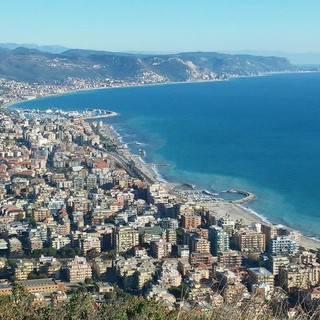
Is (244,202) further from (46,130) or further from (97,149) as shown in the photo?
(46,130)

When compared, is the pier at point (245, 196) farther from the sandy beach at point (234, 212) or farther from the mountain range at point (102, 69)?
the mountain range at point (102, 69)

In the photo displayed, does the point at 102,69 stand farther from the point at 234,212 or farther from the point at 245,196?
the point at 234,212

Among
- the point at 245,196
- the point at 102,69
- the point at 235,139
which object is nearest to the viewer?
the point at 245,196

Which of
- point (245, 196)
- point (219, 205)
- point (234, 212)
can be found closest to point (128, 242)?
point (234, 212)

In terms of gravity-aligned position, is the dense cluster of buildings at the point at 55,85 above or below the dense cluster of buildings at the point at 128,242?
below

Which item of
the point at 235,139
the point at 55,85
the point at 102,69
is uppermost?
the point at 102,69

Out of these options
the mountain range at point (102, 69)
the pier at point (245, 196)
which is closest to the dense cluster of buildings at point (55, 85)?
the mountain range at point (102, 69)
